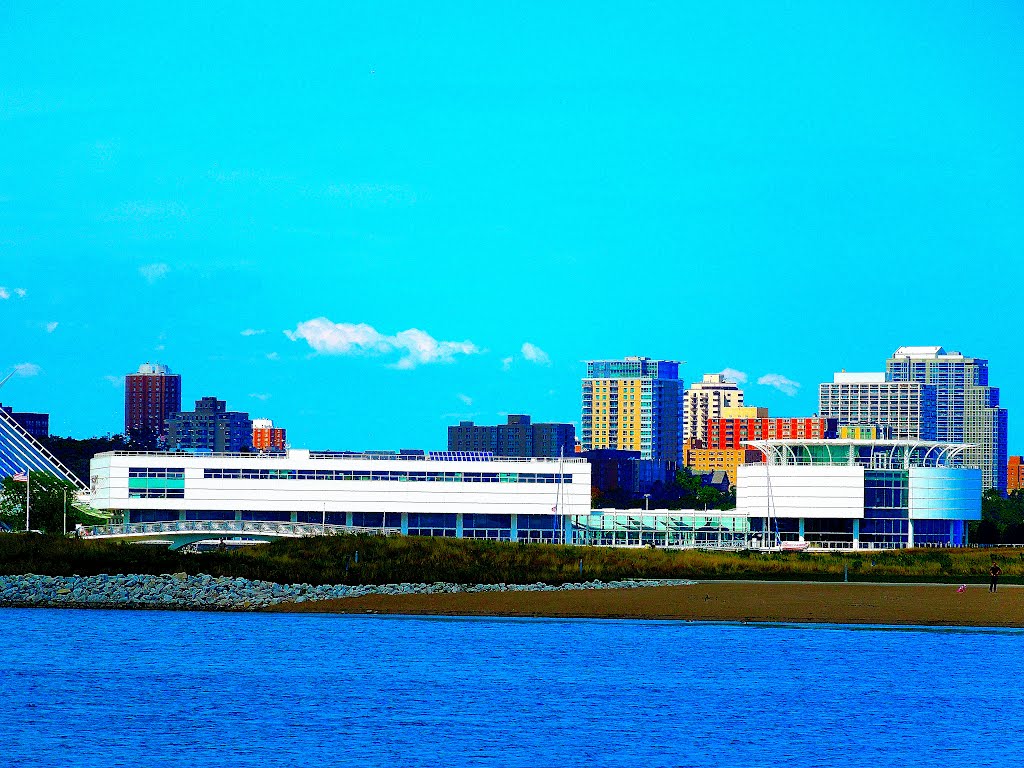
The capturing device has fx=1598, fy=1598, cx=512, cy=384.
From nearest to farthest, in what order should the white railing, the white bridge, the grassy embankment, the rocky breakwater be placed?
the rocky breakwater
the grassy embankment
the white bridge
the white railing

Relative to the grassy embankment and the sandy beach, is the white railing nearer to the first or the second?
the grassy embankment

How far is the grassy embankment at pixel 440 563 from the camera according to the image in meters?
104

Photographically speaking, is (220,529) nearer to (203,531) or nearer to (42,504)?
(203,531)

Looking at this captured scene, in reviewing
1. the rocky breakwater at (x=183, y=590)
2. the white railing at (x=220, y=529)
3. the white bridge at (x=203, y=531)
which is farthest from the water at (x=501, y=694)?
the white bridge at (x=203, y=531)

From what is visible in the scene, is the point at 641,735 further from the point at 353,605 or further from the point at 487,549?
the point at 487,549

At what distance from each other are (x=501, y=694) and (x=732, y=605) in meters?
34.1

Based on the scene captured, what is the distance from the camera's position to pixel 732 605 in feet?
295

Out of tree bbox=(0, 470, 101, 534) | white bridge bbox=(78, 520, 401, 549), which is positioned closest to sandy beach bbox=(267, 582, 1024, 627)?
white bridge bbox=(78, 520, 401, 549)

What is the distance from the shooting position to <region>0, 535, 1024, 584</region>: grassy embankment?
342 feet

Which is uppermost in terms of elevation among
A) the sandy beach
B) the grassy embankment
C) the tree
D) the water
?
the tree

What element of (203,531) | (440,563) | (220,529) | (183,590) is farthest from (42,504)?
(183,590)

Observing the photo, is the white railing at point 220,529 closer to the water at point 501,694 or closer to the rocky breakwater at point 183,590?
the rocky breakwater at point 183,590

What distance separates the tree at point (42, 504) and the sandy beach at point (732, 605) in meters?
86.5

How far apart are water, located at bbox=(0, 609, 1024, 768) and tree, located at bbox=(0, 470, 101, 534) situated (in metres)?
94.2
